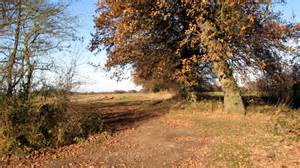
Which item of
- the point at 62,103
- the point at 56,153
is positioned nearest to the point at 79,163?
the point at 56,153

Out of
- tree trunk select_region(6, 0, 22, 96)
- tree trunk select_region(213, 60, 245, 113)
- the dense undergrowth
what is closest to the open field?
the dense undergrowth

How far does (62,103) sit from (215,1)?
10621 mm

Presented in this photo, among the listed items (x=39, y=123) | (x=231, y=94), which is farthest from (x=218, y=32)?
(x=39, y=123)

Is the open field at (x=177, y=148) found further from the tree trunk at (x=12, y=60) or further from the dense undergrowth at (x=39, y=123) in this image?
the tree trunk at (x=12, y=60)

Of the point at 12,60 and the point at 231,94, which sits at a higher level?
the point at 12,60

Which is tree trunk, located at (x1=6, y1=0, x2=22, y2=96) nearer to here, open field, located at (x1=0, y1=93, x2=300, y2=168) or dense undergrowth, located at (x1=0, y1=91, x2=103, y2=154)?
dense undergrowth, located at (x1=0, y1=91, x2=103, y2=154)

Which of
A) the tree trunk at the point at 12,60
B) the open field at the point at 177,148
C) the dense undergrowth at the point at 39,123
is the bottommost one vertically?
the open field at the point at 177,148

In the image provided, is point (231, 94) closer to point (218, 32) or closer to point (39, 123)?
point (218, 32)

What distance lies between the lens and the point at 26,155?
11031 millimetres

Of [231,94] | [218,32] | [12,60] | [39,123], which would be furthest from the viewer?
[231,94]

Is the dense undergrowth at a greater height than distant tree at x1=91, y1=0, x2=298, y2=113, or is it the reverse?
distant tree at x1=91, y1=0, x2=298, y2=113

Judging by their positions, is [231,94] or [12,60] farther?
[231,94]

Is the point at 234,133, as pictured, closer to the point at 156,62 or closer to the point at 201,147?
the point at 201,147

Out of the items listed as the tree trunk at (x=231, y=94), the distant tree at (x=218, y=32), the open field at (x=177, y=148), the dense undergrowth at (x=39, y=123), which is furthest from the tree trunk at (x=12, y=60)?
the tree trunk at (x=231, y=94)
